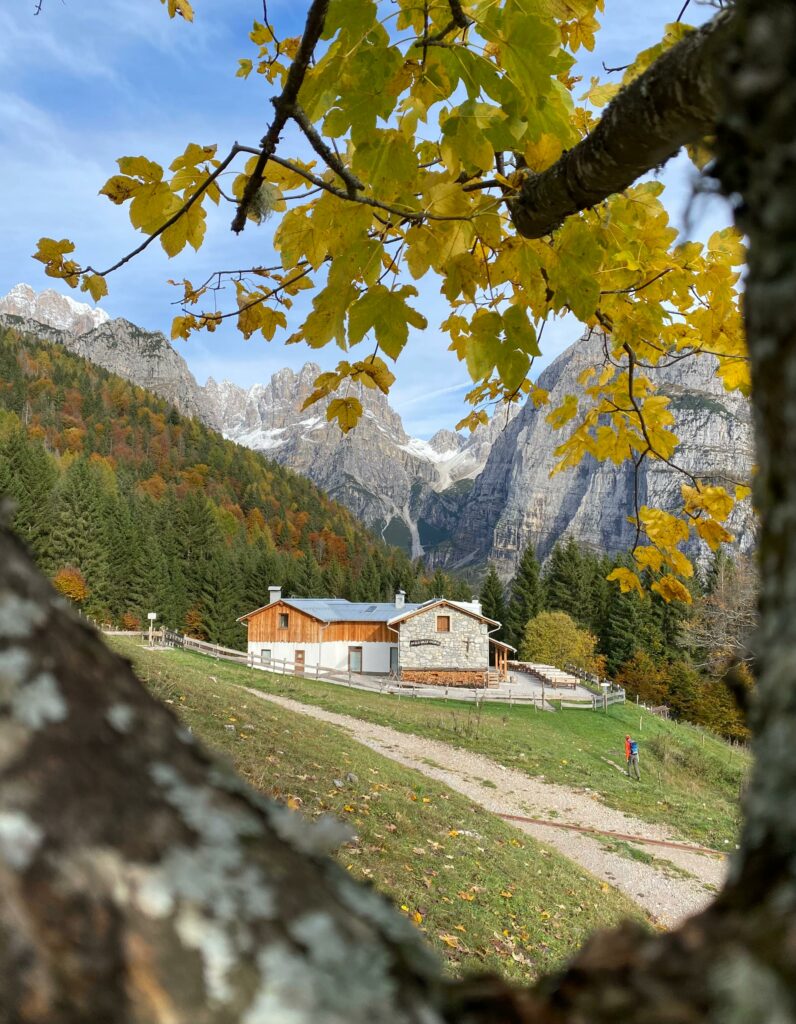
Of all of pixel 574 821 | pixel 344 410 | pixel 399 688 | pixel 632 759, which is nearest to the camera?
pixel 344 410

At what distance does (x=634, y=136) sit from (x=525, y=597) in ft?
163

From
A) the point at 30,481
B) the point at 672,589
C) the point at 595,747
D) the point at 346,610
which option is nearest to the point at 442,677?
the point at 346,610

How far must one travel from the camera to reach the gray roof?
129 feet

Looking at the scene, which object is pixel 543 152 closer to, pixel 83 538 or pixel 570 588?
pixel 570 588

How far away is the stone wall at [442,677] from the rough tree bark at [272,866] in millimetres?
34659

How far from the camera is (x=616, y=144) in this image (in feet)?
4.84

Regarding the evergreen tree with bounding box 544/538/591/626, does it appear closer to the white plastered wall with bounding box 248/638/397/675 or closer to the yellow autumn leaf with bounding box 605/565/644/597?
the white plastered wall with bounding box 248/638/397/675

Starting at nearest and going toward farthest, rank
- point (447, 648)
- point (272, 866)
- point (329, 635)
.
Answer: point (272, 866), point (447, 648), point (329, 635)

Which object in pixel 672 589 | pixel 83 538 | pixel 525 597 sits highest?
pixel 83 538

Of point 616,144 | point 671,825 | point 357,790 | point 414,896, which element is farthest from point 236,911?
point 671,825

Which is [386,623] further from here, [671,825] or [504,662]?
[671,825]

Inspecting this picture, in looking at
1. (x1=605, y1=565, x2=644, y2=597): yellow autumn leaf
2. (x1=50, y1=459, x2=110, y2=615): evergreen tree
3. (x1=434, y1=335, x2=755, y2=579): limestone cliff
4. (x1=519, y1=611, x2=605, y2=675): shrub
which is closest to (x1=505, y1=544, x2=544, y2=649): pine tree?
(x1=519, y1=611, x2=605, y2=675): shrub

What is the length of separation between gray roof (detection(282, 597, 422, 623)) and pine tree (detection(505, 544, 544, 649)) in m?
11.8

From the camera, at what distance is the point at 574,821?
13.3 meters
